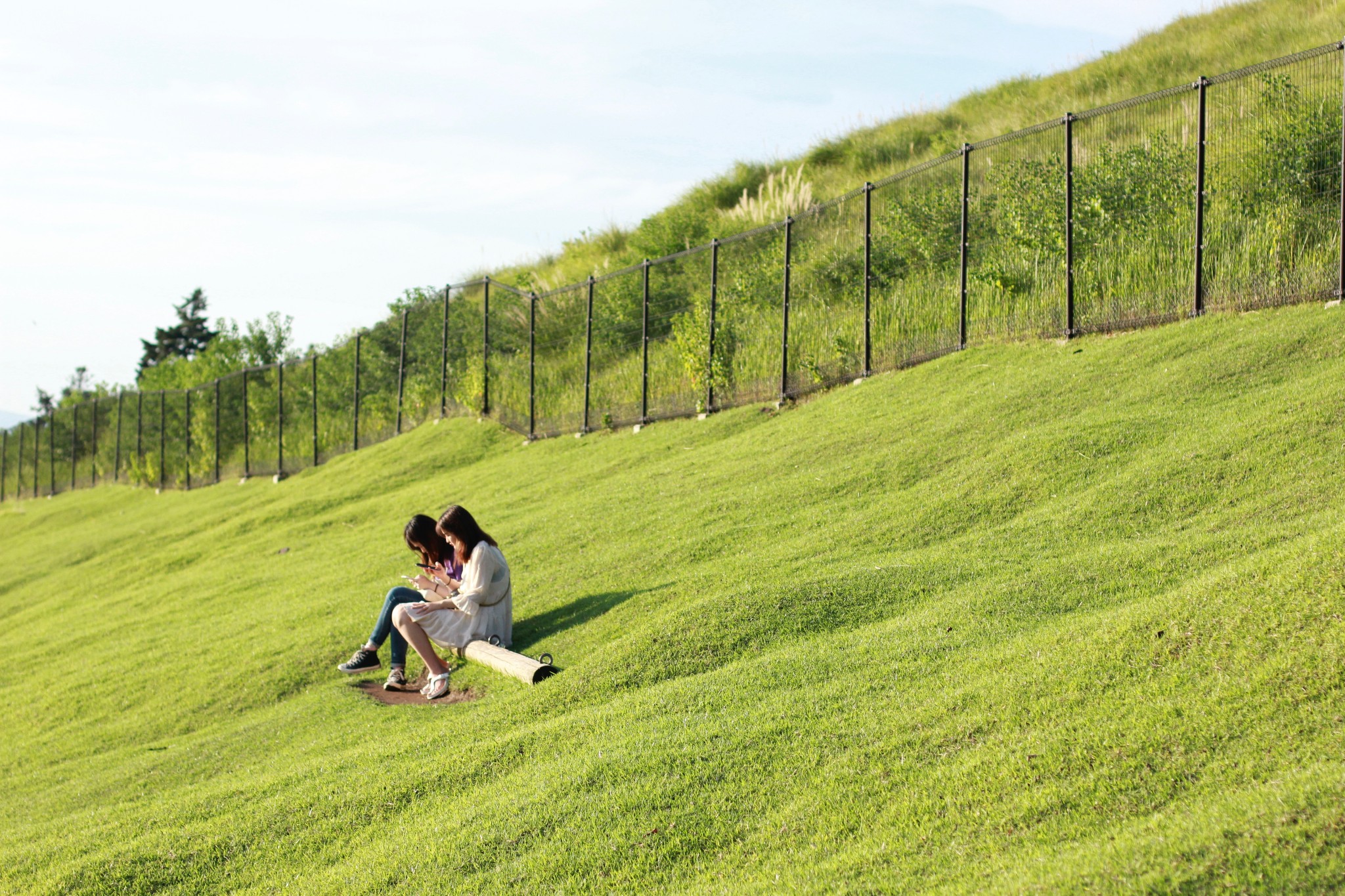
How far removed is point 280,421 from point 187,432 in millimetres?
7683

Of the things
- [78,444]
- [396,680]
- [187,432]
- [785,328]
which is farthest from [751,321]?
[78,444]

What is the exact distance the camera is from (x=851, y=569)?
7.66 meters

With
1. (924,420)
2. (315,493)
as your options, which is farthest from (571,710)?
(315,493)

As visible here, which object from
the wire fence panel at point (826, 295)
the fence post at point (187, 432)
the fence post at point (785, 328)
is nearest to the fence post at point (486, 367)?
the wire fence panel at point (826, 295)

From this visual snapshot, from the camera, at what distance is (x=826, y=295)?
15.5m

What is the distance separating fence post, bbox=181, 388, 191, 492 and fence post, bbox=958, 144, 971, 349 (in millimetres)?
25501

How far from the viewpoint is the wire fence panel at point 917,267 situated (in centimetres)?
1371

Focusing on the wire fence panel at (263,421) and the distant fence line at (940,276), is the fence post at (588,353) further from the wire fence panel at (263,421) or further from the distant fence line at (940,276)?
the wire fence panel at (263,421)

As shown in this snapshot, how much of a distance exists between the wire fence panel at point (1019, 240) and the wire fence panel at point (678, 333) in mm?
4616

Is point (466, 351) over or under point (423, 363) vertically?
over

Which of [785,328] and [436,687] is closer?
[436,687]

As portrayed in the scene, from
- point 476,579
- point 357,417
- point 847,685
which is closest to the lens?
point 847,685

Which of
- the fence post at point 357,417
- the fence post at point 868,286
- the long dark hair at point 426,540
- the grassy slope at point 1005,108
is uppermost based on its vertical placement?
the grassy slope at point 1005,108

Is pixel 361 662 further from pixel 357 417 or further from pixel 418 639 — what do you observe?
pixel 357 417
